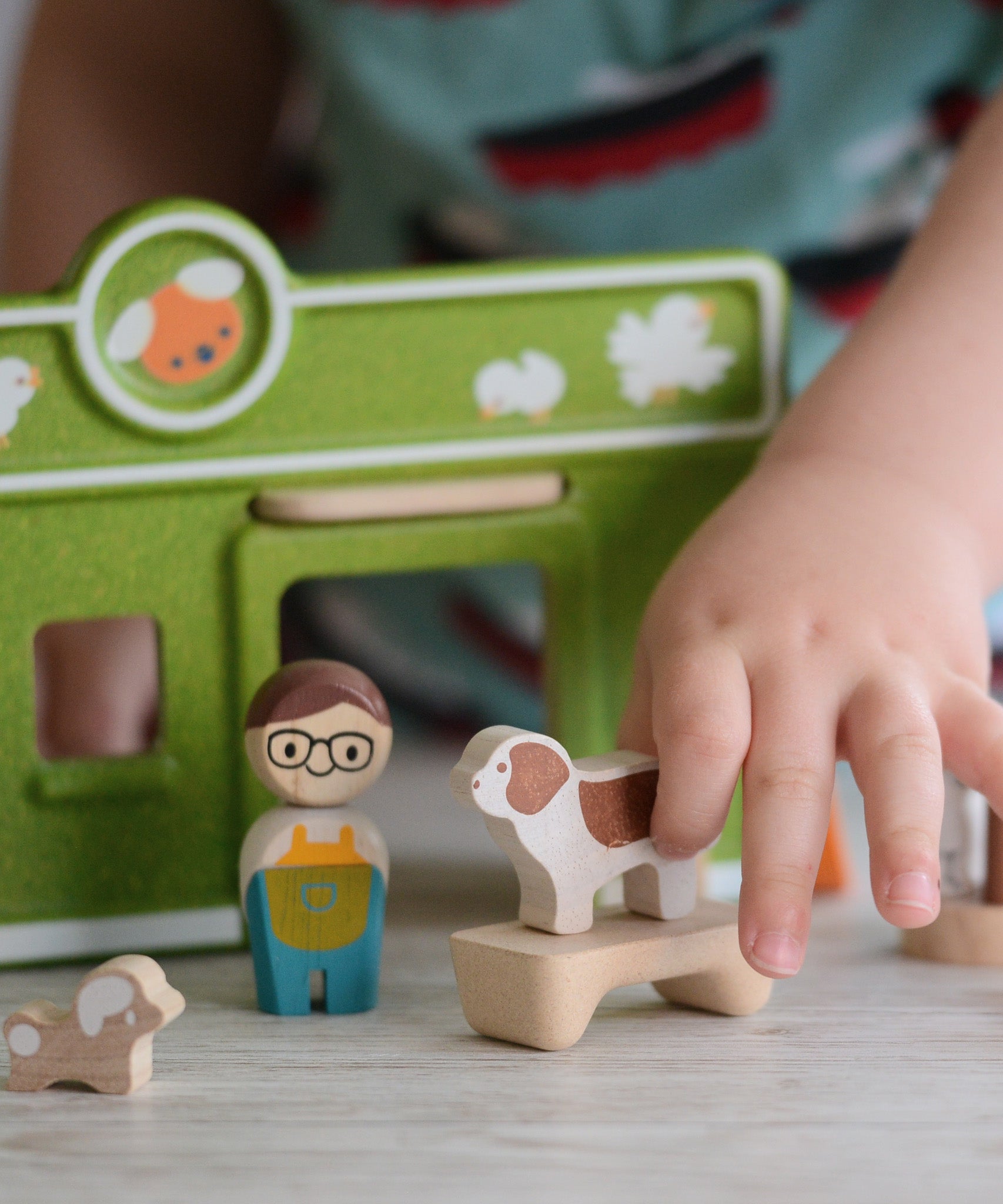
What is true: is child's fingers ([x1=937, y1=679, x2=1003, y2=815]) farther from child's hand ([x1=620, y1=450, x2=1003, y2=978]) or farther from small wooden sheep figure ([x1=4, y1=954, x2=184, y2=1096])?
small wooden sheep figure ([x1=4, y1=954, x2=184, y2=1096])

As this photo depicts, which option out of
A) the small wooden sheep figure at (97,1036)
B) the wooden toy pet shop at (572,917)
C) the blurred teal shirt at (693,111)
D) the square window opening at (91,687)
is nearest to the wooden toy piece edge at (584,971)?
the wooden toy pet shop at (572,917)

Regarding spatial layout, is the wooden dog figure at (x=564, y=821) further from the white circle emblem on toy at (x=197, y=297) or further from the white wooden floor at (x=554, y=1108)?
the white circle emblem on toy at (x=197, y=297)

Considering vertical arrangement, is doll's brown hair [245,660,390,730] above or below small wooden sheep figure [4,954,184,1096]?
above

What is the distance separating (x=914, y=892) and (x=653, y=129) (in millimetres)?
687

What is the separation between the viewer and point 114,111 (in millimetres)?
1059

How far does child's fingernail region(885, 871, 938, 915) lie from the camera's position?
41 cm

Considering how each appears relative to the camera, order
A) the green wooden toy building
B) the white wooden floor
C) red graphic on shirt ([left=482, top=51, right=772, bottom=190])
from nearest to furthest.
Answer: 1. the white wooden floor
2. the green wooden toy building
3. red graphic on shirt ([left=482, top=51, right=772, bottom=190])

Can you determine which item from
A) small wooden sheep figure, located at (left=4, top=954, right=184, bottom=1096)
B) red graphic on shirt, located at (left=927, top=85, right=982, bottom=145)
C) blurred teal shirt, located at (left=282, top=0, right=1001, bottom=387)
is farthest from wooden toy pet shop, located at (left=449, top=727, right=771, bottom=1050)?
red graphic on shirt, located at (left=927, top=85, right=982, bottom=145)

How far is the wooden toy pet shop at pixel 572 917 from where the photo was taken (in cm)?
A: 43

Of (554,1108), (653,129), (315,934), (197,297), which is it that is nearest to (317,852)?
(315,934)

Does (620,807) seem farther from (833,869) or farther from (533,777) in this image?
(833,869)

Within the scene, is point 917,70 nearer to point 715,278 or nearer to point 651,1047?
point 715,278

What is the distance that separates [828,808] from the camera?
0.45 metres

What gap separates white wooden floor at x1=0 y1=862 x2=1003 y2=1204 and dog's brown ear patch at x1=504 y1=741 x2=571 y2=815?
81 mm
